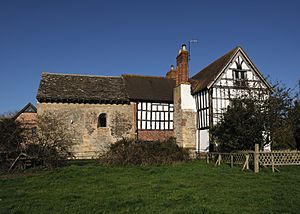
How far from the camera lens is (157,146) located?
15234 millimetres

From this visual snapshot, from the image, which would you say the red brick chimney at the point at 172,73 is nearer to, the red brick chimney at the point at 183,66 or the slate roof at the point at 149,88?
the slate roof at the point at 149,88

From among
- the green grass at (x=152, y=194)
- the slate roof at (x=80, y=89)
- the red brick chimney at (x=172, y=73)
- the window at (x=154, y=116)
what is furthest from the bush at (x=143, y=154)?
the red brick chimney at (x=172, y=73)

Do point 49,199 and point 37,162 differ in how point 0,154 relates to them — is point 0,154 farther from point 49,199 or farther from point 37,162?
point 49,199

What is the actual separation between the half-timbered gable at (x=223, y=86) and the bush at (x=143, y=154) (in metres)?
4.78

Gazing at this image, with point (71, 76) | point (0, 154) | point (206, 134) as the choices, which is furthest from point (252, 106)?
point (71, 76)

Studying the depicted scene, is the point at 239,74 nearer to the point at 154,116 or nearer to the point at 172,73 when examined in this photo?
the point at 154,116

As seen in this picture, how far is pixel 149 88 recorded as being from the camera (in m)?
23.9

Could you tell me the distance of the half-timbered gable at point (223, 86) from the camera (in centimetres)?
1934

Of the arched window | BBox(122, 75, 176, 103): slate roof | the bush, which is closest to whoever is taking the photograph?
the bush

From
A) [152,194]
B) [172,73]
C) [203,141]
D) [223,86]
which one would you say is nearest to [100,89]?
[172,73]

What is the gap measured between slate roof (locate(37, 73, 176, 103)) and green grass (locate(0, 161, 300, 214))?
36.8 feet

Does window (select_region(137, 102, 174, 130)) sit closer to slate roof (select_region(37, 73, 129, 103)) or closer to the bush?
slate roof (select_region(37, 73, 129, 103))

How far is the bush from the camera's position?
14473mm

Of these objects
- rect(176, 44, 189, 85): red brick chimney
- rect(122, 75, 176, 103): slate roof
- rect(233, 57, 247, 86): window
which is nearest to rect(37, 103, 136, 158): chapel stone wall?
rect(122, 75, 176, 103): slate roof
